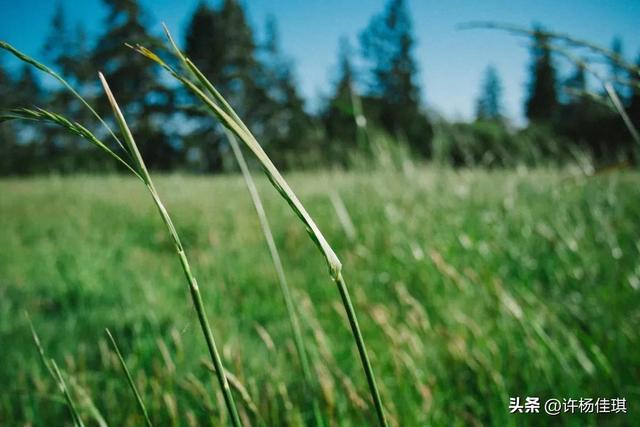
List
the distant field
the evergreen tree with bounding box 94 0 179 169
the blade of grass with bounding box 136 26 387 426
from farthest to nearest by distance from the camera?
the evergreen tree with bounding box 94 0 179 169 → the distant field → the blade of grass with bounding box 136 26 387 426

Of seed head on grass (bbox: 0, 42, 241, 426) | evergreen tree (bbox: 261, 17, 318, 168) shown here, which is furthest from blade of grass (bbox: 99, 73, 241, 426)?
evergreen tree (bbox: 261, 17, 318, 168)

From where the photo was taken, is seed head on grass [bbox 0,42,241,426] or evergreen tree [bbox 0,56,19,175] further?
evergreen tree [bbox 0,56,19,175]

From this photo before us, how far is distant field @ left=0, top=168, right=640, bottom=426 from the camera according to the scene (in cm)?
85

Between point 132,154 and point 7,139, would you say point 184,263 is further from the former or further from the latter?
point 7,139

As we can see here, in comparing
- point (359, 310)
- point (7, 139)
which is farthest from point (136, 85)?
point (359, 310)

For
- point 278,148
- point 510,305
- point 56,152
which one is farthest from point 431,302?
point 56,152

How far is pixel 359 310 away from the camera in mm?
1471

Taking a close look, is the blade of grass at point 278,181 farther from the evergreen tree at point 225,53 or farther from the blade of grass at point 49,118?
the evergreen tree at point 225,53

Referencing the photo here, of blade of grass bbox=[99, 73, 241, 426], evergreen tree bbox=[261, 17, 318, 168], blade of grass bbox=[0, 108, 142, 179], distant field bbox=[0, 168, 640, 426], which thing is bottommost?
distant field bbox=[0, 168, 640, 426]

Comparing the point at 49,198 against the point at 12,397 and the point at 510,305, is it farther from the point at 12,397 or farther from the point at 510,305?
the point at 510,305

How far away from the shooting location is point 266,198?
14.7ft

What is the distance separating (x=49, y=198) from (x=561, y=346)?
5844 millimetres

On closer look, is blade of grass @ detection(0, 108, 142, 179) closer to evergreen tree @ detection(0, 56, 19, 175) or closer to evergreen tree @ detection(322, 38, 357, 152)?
evergreen tree @ detection(322, 38, 357, 152)

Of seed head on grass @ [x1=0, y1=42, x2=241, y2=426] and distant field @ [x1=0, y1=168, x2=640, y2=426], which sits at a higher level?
seed head on grass @ [x1=0, y1=42, x2=241, y2=426]
